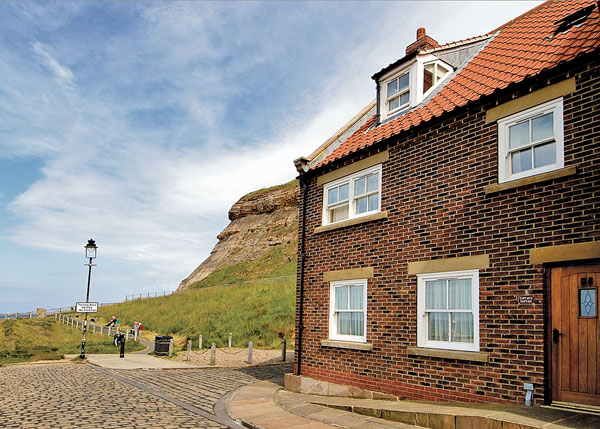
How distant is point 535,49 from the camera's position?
33.8 feet

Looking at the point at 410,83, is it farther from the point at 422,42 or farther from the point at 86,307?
the point at 86,307

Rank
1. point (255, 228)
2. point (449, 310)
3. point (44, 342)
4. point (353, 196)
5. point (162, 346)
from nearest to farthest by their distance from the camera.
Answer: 1. point (449, 310)
2. point (353, 196)
3. point (162, 346)
4. point (44, 342)
5. point (255, 228)

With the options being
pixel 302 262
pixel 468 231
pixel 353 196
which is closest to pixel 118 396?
pixel 302 262

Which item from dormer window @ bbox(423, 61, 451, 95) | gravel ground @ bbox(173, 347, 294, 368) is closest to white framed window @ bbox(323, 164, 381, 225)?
dormer window @ bbox(423, 61, 451, 95)

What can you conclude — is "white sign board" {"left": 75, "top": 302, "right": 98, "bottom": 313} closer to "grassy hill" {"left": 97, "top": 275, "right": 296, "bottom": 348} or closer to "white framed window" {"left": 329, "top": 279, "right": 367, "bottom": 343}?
"grassy hill" {"left": 97, "top": 275, "right": 296, "bottom": 348}

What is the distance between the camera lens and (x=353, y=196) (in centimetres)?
1252

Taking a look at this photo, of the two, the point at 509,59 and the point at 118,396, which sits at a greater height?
the point at 509,59

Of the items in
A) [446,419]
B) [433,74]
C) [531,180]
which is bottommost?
[446,419]

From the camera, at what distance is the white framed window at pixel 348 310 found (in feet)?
38.1

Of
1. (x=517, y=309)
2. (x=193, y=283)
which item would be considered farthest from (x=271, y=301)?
(x=193, y=283)

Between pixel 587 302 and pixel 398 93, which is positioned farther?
pixel 398 93

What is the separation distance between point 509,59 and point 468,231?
174 inches

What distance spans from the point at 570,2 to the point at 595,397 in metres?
9.73

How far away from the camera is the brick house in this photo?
7.57 m
